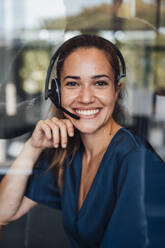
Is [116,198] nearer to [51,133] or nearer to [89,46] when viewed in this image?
[51,133]

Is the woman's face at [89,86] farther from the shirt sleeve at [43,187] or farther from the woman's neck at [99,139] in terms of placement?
the shirt sleeve at [43,187]

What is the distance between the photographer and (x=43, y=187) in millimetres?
1088

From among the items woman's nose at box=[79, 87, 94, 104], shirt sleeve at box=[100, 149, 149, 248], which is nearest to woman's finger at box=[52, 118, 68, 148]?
woman's nose at box=[79, 87, 94, 104]

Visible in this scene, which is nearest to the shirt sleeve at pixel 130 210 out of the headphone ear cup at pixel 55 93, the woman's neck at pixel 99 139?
the woman's neck at pixel 99 139

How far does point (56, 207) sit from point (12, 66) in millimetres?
573

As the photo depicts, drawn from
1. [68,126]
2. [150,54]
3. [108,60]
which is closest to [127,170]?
[68,126]

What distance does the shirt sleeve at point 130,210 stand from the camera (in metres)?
0.93

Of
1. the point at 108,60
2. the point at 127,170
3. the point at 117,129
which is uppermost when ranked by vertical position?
the point at 108,60

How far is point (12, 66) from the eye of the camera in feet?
A: 3.32

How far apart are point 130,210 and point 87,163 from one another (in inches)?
9.0

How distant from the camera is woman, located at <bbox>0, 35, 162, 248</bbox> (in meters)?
0.92

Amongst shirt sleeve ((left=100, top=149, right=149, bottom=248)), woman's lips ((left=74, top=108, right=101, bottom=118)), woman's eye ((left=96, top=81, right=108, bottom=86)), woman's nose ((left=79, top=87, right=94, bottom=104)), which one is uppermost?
woman's eye ((left=96, top=81, right=108, bottom=86))

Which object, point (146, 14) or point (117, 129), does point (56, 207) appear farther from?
point (146, 14)

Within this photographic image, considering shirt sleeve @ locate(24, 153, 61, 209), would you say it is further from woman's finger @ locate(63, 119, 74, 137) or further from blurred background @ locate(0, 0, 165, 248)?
woman's finger @ locate(63, 119, 74, 137)
